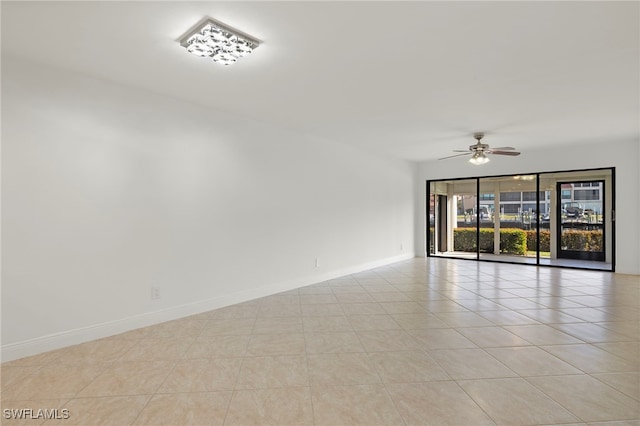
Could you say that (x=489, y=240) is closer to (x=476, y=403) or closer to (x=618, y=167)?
(x=618, y=167)

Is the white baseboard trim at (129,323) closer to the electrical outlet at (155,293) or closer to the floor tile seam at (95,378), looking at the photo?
the electrical outlet at (155,293)

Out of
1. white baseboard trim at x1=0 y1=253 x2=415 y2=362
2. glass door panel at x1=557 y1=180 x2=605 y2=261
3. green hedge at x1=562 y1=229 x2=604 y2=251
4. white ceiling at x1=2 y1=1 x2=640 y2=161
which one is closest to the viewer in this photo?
white ceiling at x1=2 y1=1 x2=640 y2=161

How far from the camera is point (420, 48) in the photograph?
252 cm

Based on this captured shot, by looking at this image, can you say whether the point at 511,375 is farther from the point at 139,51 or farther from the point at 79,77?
the point at 79,77

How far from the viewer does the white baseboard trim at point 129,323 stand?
2.64 metres

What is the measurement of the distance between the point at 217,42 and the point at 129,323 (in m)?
2.85

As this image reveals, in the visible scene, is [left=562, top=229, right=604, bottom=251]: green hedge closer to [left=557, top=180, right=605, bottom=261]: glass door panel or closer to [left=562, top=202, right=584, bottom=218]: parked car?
[left=557, top=180, right=605, bottom=261]: glass door panel

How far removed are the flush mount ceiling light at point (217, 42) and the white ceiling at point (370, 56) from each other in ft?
0.21

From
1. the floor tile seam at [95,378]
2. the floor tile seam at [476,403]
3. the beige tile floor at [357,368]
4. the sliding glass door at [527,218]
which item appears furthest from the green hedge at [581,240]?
the floor tile seam at [95,378]

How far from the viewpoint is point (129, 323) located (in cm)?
324

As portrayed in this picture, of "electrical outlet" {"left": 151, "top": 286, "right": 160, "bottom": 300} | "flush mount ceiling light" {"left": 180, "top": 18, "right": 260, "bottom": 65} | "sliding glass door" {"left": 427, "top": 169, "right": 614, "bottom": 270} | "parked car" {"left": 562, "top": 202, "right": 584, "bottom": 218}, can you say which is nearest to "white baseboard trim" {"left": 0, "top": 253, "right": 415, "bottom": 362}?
"electrical outlet" {"left": 151, "top": 286, "right": 160, "bottom": 300}

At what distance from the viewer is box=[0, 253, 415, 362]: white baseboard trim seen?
2.64 meters

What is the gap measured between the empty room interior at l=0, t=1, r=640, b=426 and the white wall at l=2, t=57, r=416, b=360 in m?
0.02

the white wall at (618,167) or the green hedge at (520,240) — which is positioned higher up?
the white wall at (618,167)
